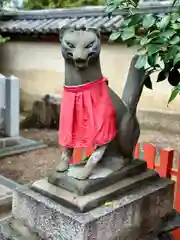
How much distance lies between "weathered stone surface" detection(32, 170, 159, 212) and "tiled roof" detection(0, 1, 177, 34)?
214 inches

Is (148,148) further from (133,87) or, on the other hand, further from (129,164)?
(133,87)

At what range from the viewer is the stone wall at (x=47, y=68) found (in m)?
7.62

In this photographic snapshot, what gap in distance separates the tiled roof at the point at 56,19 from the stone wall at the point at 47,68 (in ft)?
1.63

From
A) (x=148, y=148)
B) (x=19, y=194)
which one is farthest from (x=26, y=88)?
(x=19, y=194)

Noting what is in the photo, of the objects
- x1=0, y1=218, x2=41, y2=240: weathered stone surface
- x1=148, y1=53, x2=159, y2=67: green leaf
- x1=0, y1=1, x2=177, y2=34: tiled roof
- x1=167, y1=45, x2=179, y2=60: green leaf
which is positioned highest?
x1=0, y1=1, x2=177, y2=34: tiled roof

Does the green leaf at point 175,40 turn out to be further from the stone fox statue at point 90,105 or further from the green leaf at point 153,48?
the stone fox statue at point 90,105

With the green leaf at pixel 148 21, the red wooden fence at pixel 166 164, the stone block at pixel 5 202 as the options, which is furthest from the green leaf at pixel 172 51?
the stone block at pixel 5 202

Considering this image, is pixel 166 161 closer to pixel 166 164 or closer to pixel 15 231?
pixel 166 164

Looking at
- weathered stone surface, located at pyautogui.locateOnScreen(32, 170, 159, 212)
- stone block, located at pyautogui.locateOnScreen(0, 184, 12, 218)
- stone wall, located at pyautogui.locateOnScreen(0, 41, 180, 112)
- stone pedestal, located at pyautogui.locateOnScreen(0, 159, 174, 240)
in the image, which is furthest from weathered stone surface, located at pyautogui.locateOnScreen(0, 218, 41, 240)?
stone wall, located at pyautogui.locateOnScreen(0, 41, 180, 112)

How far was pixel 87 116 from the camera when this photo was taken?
8.04ft

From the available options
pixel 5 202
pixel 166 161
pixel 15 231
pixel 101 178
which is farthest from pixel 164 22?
pixel 5 202

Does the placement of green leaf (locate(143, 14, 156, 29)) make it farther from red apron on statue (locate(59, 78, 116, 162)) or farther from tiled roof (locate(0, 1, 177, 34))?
tiled roof (locate(0, 1, 177, 34))

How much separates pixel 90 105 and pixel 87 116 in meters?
0.08

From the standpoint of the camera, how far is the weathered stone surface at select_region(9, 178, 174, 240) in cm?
224
